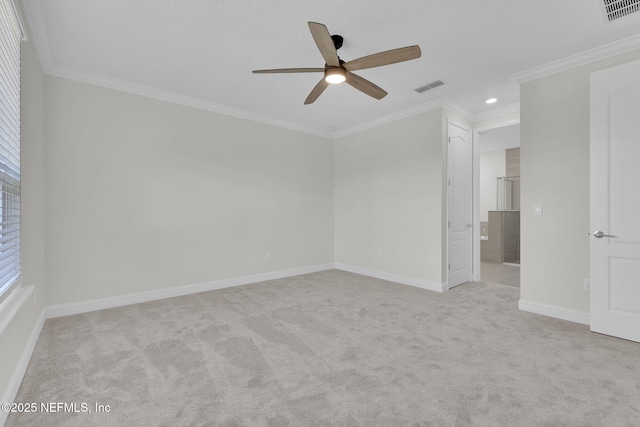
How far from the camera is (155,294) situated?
376 cm

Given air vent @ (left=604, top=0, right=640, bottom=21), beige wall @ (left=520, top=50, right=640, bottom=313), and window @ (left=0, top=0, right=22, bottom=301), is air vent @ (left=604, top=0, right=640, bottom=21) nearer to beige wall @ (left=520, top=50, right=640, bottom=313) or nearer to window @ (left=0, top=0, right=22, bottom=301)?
beige wall @ (left=520, top=50, right=640, bottom=313)

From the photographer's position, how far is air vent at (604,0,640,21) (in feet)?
7.26

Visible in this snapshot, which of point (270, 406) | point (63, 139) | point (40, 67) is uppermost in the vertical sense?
point (40, 67)

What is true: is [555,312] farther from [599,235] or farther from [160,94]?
[160,94]

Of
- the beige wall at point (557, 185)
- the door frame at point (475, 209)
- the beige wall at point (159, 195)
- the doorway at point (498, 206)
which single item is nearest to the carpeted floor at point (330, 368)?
the beige wall at point (557, 185)

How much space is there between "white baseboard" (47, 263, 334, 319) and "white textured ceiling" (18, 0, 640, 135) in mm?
2524

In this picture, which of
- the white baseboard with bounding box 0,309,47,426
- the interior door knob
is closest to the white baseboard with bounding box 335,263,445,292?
the interior door knob

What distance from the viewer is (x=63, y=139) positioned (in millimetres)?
3195

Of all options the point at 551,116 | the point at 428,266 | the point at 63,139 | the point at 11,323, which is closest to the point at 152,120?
the point at 63,139

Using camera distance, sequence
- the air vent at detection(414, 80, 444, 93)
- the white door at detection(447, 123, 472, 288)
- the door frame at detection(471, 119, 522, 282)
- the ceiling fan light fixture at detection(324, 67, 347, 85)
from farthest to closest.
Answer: the door frame at detection(471, 119, 522, 282) → the white door at detection(447, 123, 472, 288) → the air vent at detection(414, 80, 444, 93) → the ceiling fan light fixture at detection(324, 67, 347, 85)

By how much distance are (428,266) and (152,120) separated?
14.0 feet

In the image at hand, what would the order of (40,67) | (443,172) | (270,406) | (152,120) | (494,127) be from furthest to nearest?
1. (494,127)
2. (443,172)
3. (152,120)
4. (40,67)
5. (270,406)

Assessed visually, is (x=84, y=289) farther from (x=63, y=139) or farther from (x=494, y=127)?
(x=494, y=127)

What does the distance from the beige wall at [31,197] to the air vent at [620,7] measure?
459 centimetres
